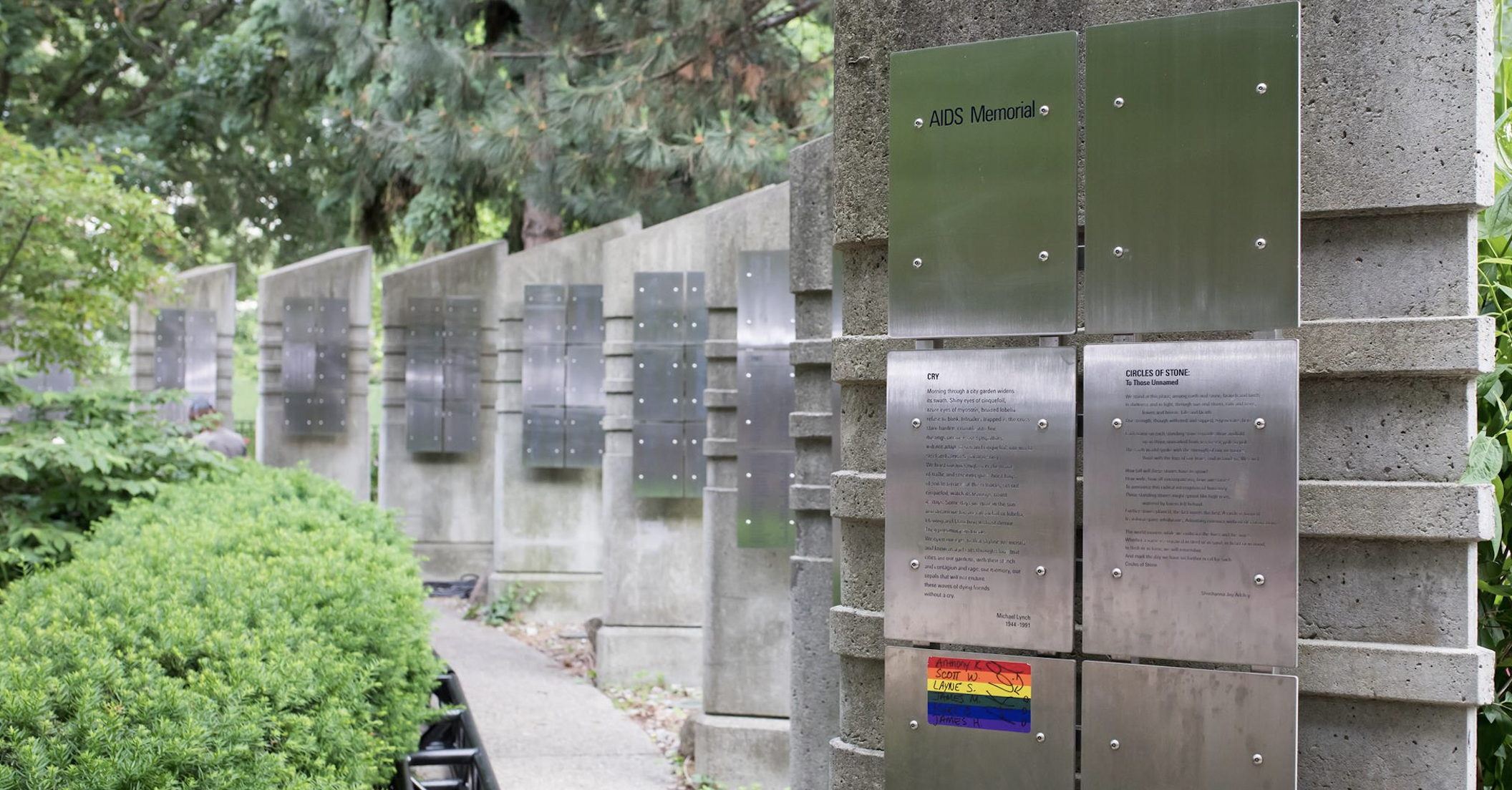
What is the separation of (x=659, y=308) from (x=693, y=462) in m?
1.18

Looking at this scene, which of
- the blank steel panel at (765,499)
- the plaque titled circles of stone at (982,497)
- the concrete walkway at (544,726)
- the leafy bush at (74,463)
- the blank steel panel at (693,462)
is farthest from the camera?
the blank steel panel at (693,462)

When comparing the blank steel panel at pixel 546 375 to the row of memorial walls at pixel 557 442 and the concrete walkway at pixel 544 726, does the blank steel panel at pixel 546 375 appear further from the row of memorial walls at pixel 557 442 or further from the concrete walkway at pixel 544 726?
the concrete walkway at pixel 544 726

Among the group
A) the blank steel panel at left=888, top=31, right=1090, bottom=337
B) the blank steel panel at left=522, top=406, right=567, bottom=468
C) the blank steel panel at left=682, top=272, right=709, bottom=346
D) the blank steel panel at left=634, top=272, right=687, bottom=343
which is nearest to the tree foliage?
the blank steel panel at left=634, top=272, right=687, bottom=343

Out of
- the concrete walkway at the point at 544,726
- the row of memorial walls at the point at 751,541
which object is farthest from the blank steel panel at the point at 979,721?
the row of memorial walls at the point at 751,541

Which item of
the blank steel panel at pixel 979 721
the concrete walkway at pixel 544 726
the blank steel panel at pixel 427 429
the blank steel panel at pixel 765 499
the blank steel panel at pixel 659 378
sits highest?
the blank steel panel at pixel 659 378

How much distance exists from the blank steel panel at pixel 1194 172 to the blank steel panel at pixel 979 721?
904 mm

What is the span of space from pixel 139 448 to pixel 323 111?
9951 millimetres

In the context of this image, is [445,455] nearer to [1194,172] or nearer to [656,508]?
[656,508]

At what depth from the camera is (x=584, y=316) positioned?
11.2 m

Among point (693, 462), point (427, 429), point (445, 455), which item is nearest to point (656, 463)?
point (693, 462)

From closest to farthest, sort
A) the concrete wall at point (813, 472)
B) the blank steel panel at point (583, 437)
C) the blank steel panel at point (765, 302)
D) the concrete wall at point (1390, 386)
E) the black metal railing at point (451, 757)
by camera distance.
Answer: the concrete wall at point (1390, 386)
the black metal railing at point (451, 757)
the concrete wall at point (813, 472)
the blank steel panel at point (765, 302)
the blank steel panel at point (583, 437)

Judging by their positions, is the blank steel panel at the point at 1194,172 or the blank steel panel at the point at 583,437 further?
the blank steel panel at the point at 583,437

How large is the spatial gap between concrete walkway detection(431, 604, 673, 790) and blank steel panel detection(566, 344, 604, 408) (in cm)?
211

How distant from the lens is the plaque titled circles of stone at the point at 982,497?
316 centimetres
